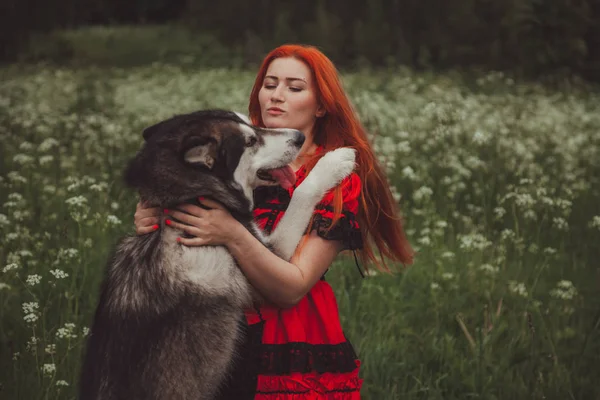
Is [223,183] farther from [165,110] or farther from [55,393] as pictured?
[165,110]

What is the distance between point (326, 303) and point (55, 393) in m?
1.63

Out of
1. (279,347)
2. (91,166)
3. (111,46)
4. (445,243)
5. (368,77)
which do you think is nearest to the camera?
(279,347)

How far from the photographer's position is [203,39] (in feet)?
114

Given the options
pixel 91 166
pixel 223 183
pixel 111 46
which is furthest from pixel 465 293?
pixel 111 46

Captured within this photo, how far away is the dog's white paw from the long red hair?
0.06 meters

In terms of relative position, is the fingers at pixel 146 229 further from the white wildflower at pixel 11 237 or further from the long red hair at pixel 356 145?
the white wildflower at pixel 11 237

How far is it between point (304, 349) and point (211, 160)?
0.96 metres

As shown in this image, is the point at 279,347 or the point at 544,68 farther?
the point at 544,68

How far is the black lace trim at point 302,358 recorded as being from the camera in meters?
3.18

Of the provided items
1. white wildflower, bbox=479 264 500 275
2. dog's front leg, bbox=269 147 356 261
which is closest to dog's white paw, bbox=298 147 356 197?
dog's front leg, bbox=269 147 356 261

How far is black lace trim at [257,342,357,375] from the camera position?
3184 millimetres

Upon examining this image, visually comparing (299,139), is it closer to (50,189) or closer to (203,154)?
(203,154)

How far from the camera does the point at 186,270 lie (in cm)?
308

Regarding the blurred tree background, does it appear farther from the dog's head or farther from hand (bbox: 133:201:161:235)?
hand (bbox: 133:201:161:235)
